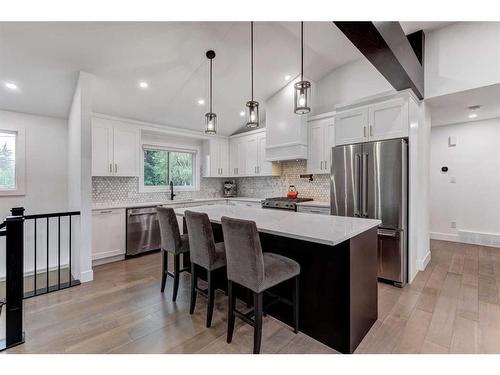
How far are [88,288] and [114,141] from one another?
238 cm

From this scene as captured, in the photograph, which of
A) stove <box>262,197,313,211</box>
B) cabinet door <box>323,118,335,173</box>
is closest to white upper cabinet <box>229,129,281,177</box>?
stove <box>262,197,313,211</box>

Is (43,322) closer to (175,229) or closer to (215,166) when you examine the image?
(175,229)

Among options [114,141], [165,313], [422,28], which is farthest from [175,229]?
[422,28]

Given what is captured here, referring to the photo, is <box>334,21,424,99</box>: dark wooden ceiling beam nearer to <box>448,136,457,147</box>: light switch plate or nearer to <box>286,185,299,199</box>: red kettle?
<box>286,185,299,199</box>: red kettle

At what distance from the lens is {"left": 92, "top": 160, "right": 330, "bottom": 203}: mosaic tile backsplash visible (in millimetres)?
4332

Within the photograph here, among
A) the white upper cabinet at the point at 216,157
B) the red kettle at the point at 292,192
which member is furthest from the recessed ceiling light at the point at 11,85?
the red kettle at the point at 292,192

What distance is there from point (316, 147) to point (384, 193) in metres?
1.55

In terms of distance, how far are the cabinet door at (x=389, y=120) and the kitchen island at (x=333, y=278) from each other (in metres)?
1.58

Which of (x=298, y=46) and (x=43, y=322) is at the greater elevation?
(x=298, y=46)

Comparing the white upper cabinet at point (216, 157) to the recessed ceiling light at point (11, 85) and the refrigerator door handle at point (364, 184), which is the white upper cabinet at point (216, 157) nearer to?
the recessed ceiling light at point (11, 85)

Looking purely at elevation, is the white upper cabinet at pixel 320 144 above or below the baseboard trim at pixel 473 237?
above

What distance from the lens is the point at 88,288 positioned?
9.64 feet

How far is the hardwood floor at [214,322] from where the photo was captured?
1880mm
